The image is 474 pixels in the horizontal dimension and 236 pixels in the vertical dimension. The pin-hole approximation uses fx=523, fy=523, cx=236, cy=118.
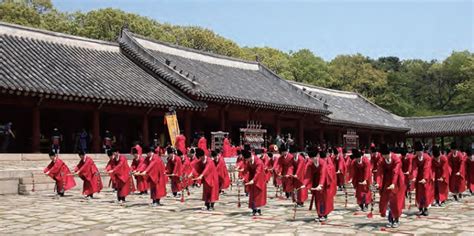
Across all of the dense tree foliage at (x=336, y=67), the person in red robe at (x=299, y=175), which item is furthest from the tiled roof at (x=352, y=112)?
the person in red robe at (x=299, y=175)

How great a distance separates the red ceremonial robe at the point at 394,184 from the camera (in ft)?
31.2

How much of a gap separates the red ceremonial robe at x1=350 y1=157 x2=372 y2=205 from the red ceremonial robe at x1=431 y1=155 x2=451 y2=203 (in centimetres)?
181

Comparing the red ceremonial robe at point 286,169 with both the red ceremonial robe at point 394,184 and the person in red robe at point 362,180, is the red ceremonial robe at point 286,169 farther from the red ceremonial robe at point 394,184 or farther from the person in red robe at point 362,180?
the red ceremonial robe at point 394,184

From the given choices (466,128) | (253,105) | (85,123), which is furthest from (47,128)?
(466,128)

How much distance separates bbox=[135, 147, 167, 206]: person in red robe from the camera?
13.2 meters

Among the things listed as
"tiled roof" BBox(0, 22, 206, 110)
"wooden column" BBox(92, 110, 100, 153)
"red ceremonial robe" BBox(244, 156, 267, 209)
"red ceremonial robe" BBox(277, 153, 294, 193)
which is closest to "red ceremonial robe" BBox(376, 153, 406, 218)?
"red ceremonial robe" BBox(244, 156, 267, 209)

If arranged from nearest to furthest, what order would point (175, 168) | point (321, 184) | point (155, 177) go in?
point (321, 184) → point (155, 177) → point (175, 168)

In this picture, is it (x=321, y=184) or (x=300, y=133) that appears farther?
(x=300, y=133)

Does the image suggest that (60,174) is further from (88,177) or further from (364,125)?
(364,125)

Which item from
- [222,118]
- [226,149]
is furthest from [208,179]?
[222,118]

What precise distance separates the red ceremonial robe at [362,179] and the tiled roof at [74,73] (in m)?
10.4

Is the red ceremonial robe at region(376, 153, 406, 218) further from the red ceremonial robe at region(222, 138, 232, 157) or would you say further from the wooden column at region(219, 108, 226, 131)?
the wooden column at region(219, 108, 226, 131)

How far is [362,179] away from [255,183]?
2604 mm

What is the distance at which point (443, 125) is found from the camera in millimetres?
41969
